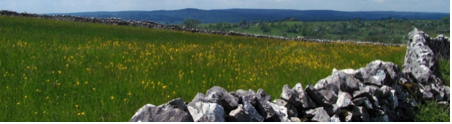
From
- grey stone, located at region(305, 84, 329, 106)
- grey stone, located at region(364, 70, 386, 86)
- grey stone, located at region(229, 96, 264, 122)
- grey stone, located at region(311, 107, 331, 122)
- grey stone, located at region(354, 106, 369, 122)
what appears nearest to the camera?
grey stone, located at region(229, 96, 264, 122)

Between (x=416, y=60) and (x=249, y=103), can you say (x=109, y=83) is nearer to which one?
(x=249, y=103)

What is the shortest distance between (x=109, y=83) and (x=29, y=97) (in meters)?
1.36

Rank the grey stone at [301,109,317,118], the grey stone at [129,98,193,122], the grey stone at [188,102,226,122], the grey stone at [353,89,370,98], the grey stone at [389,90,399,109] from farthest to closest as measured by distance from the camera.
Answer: the grey stone at [389,90,399,109] < the grey stone at [353,89,370,98] < the grey stone at [301,109,317,118] < the grey stone at [188,102,226,122] < the grey stone at [129,98,193,122]

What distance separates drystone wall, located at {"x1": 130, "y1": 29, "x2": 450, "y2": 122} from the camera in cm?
421

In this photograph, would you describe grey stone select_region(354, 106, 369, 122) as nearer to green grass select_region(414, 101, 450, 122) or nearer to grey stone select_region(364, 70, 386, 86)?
grey stone select_region(364, 70, 386, 86)

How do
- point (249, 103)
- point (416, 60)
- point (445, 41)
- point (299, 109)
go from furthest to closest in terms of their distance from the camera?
point (445, 41) < point (416, 60) < point (299, 109) < point (249, 103)

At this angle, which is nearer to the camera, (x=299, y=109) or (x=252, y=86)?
(x=299, y=109)

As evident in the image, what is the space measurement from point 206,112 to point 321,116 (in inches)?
80.5

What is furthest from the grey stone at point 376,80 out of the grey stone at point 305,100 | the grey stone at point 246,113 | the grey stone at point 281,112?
the grey stone at point 246,113

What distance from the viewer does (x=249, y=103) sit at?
15.6 feet

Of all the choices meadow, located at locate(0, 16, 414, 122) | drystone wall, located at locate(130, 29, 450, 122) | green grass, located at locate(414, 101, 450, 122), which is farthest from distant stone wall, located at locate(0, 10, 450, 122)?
meadow, located at locate(0, 16, 414, 122)

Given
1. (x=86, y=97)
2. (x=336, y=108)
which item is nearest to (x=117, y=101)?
(x=86, y=97)

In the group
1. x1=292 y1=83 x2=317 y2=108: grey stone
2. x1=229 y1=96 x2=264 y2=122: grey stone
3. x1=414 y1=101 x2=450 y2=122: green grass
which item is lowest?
x1=414 y1=101 x2=450 y2=122: green grass

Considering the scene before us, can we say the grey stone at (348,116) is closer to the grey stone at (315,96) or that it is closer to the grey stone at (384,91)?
the grey stone at (315,96)
